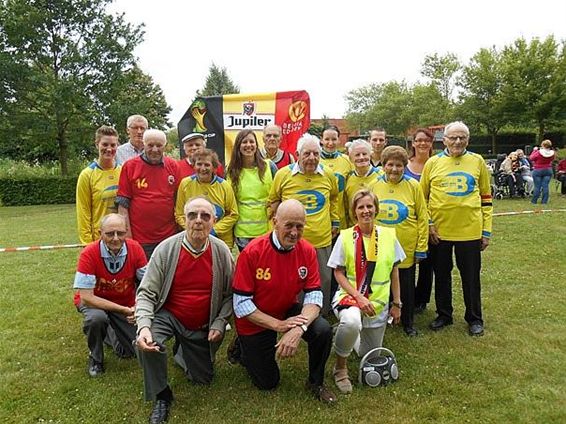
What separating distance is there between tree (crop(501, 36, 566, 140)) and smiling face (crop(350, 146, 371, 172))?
30790mm

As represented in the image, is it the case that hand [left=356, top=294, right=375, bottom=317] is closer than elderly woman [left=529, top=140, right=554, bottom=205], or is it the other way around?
hand [left=356, top=294, right=375, bottom=317]

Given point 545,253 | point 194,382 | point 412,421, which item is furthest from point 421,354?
point 545,253

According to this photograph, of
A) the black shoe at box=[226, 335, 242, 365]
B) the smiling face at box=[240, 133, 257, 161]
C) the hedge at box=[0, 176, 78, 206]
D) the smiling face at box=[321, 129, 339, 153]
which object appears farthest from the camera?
the hedge at box=[0, 176, 78, 206]

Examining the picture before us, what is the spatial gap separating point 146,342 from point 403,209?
2659mm

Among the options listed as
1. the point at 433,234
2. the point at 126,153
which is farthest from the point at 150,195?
the point at 433,234

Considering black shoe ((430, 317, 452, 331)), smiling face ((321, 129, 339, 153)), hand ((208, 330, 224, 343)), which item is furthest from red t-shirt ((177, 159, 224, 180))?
black shoe ((430, 317, 452, 331))

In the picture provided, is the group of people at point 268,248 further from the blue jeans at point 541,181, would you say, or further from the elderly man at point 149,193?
the blue jeans at point 541,181

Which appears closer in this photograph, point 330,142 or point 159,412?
point 159,412

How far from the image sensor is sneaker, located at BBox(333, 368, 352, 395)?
3.80 m

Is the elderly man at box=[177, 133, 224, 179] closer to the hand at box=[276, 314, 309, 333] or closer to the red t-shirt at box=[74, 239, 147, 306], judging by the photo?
the red t-shirt at box=[74, 239, 147, 306]

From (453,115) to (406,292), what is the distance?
117ft

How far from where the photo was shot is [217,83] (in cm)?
3644

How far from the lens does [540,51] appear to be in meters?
33.0

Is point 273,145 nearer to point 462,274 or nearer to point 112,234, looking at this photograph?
point 112,234
